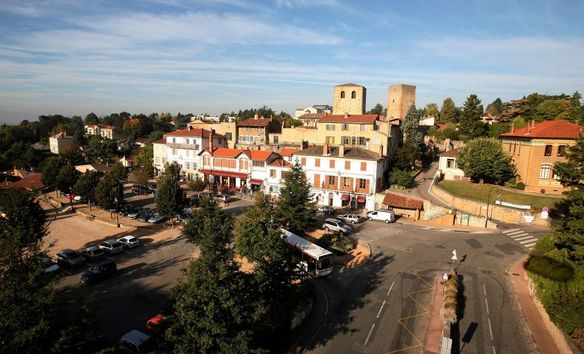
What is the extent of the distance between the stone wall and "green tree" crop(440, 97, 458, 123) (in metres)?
60.9

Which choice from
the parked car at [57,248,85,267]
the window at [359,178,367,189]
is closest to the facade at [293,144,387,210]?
the window at [359,178,367,189]

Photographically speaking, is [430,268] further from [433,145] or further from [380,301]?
[433,145]

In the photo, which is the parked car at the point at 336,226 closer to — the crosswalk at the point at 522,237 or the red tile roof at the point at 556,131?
the crosswalk at the point at 522,237

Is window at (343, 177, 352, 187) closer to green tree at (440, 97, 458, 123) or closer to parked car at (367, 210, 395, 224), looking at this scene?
parked car at (367, 210, 395, 224)

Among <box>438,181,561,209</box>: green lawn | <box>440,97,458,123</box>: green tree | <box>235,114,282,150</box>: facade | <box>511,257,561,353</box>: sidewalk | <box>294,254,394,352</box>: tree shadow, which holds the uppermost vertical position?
<box>440,97,458,123</box>: green tree

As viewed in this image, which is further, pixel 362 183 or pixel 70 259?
pixel 362 183

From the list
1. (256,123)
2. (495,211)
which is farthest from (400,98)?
(495,211)

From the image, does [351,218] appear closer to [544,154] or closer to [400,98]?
[544,154]

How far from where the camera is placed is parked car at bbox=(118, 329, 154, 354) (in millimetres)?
18922

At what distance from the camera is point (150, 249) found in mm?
36406

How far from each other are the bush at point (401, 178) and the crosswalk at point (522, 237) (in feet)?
47.1

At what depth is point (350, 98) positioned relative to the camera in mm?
75438

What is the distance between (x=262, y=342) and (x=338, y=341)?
4.39m

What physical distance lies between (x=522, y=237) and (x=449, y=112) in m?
73.2
